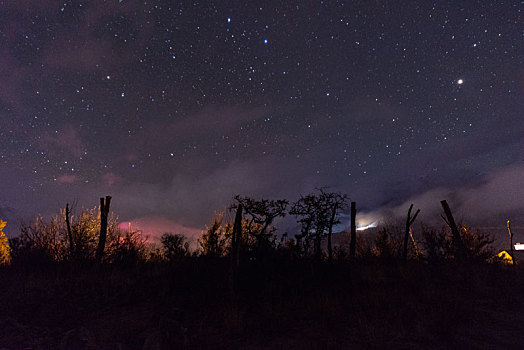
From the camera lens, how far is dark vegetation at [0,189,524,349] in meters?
6.07

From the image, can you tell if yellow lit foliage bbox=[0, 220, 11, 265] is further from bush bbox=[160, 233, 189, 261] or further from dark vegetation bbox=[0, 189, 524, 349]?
bush bbox=[160, 233, 189, 261]

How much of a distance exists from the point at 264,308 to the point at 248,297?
1336 mm

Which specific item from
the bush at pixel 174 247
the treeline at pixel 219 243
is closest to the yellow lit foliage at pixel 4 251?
the treeline at pixel 219 243

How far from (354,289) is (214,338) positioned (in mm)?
5357

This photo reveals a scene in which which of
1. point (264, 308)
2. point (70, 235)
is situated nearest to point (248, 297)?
point (264, 308)

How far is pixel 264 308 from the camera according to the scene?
7695mm

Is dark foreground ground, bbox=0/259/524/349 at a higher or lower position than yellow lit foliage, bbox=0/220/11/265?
lower

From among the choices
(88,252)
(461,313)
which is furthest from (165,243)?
(461,313)

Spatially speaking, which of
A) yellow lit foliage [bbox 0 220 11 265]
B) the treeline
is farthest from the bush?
yellow lit foliage [bbox 0 220 11 265]

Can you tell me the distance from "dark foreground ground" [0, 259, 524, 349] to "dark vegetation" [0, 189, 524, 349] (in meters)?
0.04

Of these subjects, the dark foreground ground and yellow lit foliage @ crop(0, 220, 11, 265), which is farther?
yellow lit foliage @ crop(0, 220, 11, 265)

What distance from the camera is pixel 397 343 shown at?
556 centimetres

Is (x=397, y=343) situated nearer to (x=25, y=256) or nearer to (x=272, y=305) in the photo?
(x=272, y=305)

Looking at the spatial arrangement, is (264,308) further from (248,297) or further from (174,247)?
(174,247)
